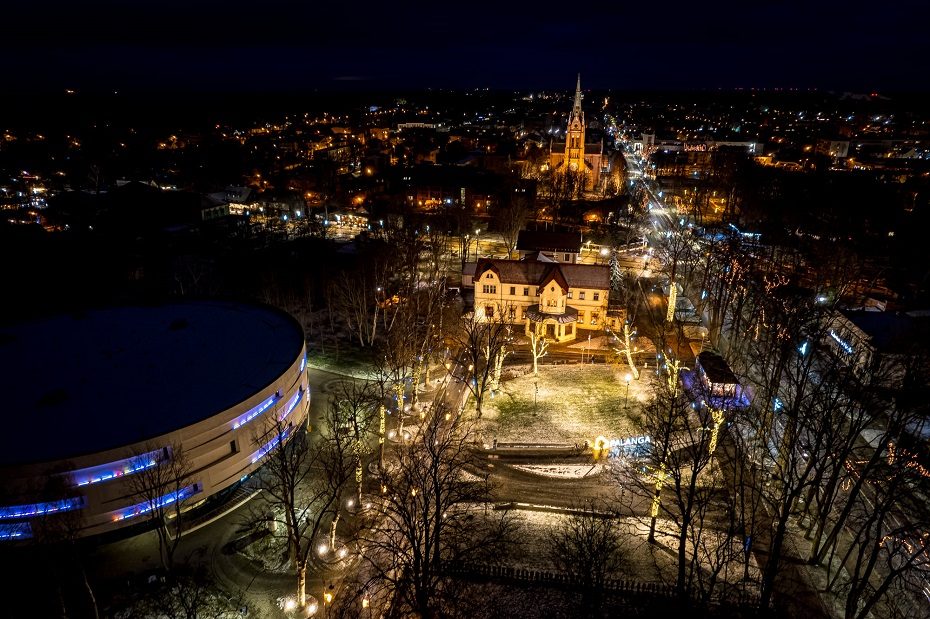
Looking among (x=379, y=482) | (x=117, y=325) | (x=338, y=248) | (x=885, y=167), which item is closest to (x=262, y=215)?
(x=338, y=248)

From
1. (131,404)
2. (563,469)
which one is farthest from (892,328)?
(131,404)

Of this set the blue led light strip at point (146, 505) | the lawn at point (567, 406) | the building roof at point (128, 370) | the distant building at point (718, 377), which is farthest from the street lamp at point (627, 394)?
the blue led light strip at point (146, 505)

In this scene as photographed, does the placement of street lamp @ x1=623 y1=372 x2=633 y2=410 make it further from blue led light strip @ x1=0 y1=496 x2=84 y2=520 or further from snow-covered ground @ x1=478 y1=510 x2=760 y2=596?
blue led light strip @ x1=0 y1=496 x2=84 y2=520

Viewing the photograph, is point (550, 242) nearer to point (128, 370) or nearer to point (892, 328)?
point (892, 328)

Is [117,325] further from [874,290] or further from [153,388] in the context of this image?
[874,290]

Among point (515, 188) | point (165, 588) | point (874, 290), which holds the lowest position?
point (165, 588)

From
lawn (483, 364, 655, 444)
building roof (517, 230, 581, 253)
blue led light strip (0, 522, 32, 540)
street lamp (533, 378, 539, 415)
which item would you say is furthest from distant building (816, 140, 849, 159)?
blue led light strip (0, 522, 32, 540)
